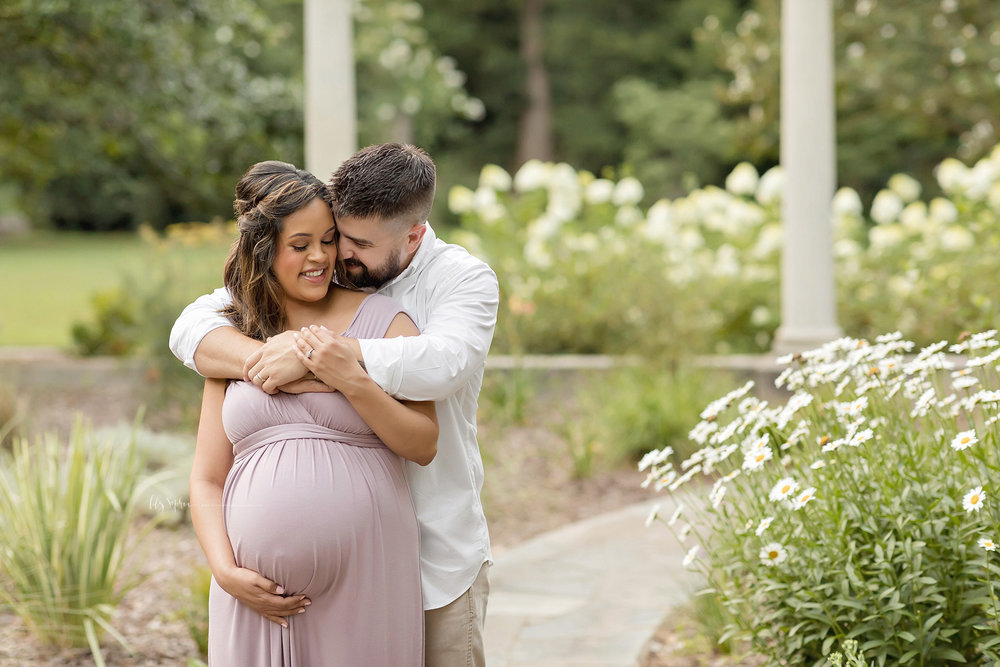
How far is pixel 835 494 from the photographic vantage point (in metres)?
2.79

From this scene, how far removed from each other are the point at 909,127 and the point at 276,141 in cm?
1772

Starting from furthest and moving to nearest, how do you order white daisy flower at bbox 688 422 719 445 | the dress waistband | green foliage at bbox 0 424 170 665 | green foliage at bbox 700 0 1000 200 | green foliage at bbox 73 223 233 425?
1. green foliage at bbox 700 0 1000 200
2. green foliage at bbox 73 223 233 425
3. green foliage at bbox 0 424 170 665
4. white daisy flower at bbox 688 422 719 445
5. the dress waistband

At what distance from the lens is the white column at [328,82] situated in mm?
6918

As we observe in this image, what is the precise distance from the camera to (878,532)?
108 inches

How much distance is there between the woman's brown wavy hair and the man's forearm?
0.18 ft

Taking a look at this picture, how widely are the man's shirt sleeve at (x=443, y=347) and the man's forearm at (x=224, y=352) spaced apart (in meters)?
0.26

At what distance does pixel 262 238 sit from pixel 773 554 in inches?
63.3

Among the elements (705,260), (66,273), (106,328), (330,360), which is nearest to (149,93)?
(106,328)

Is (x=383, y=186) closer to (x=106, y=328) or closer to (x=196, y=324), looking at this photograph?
(x=196, y=324)

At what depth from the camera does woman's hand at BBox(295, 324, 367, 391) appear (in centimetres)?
197

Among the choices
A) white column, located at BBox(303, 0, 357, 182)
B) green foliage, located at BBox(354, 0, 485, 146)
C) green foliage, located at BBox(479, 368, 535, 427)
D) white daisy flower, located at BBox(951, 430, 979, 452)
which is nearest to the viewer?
white daisy flower, located at BBox(951, 430, 979, 452)

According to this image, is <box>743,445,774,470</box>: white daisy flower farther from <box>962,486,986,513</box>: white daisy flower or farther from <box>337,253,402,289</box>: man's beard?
<box>337,253,402,289</box>: man's beard

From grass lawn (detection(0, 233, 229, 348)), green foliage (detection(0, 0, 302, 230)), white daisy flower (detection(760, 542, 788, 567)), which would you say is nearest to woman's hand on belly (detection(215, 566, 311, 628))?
white daisy flower (detection(760, 542, 788, 567))

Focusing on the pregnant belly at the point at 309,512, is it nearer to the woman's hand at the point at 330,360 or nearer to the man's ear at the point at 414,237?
the woman's hand at the point at 330,360
